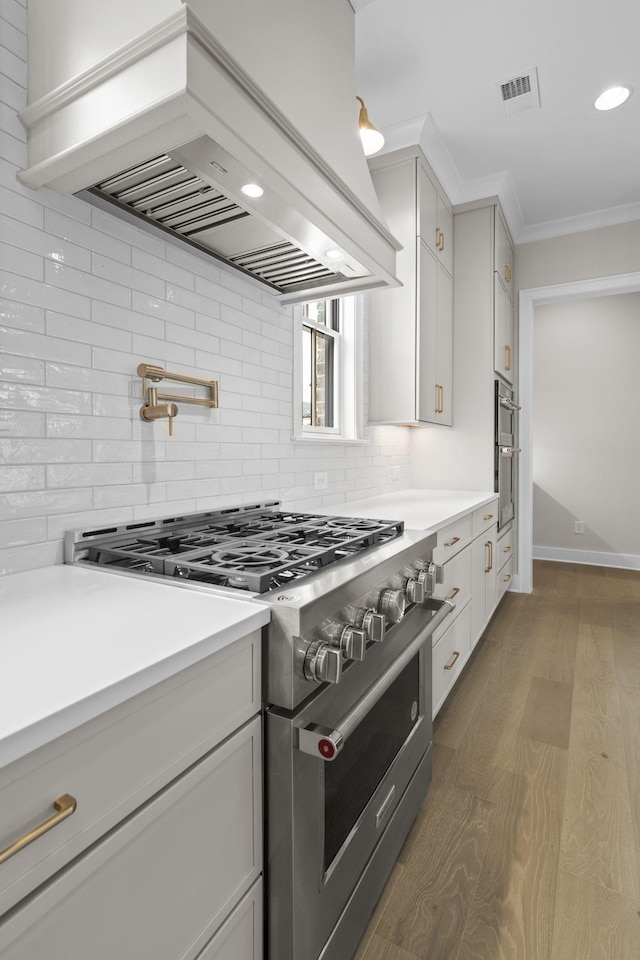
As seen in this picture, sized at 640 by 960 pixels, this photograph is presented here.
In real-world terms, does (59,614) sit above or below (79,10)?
below

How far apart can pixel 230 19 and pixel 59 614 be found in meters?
1.19

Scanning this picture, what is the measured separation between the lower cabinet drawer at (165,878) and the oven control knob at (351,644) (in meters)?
0.21

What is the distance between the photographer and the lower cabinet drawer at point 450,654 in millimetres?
1992

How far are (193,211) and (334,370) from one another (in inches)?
58.0

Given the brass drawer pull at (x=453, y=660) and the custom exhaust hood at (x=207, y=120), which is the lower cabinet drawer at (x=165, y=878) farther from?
the brass drawer pull at (x=453, y=660)

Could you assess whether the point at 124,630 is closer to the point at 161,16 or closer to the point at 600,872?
the point at 161,16

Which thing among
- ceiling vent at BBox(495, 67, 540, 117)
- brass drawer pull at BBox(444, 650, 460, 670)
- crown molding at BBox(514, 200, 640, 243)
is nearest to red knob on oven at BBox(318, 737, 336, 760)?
brass drawer pull at BBox(444, 650, 460, 670)

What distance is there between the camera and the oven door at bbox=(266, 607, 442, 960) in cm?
90

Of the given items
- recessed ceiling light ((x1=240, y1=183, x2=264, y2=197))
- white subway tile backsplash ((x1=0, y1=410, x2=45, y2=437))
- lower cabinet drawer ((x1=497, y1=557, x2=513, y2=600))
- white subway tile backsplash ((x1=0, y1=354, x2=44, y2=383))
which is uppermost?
recessed ceiling light ((x1=240, y1=183, x2=264, y2=197))

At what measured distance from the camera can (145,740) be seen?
655mm

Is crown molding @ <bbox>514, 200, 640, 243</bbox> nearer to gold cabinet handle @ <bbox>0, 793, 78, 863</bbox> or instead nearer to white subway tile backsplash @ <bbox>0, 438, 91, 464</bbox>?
white subway tile backsplash @ <bbox>0, 438, 91, 464</bbox>

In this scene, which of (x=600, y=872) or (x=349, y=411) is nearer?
(x=600, y=872)

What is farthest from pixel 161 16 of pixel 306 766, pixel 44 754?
pixel 306 766

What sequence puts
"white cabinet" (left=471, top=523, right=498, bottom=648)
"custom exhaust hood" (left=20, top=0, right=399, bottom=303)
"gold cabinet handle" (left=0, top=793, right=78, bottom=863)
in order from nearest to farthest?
"gold cabinet handle" (left=0, top=793, right=78, bottom=863)
"custom exhaust hood" (left=20, top=0, right=399, bottom=303)
"white cabinet" (left=471, top=523, right=498, bottom=648)
